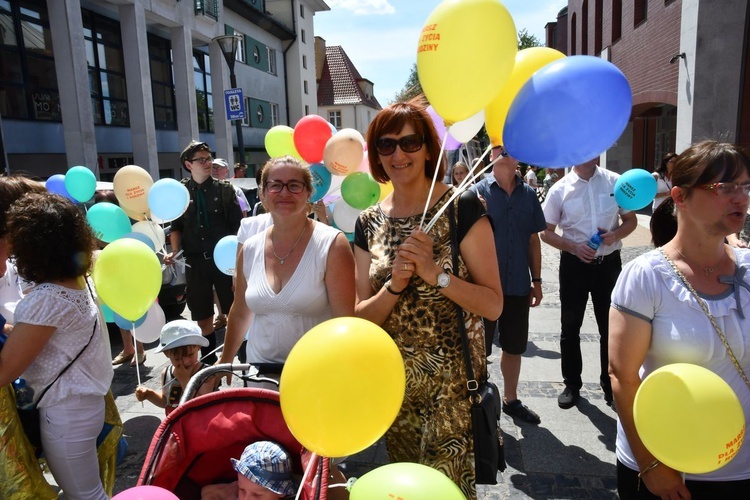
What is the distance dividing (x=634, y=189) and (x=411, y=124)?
2490 millimetres

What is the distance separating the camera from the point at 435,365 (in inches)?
78.0

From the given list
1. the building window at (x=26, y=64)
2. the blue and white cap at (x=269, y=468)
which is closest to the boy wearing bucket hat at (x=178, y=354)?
the blue and white cap at (x=269, y=468)

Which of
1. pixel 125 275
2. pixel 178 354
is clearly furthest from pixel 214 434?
pixel 125 275

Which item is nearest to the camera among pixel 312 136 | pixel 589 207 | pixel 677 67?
pixel 589 207

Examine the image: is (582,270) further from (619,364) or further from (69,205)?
(69,205)

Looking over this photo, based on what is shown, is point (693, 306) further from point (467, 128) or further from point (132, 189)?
point (132, 189)

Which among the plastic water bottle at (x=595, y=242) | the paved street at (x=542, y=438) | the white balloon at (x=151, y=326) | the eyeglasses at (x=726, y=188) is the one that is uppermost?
the eyeglasses at (x=726, y=188)

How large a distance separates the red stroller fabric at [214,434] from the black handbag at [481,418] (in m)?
Result: 0.69

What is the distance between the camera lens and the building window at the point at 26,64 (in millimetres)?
→ 12055

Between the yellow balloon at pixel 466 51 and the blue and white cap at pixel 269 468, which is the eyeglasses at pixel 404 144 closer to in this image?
the yellow balloon at pixel 466 51

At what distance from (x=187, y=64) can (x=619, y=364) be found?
694 inches

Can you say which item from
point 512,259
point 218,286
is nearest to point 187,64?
point 218,286

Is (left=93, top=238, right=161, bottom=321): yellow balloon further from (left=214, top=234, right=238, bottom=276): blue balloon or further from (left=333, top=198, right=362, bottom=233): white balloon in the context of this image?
(left=333, top=198, right=362, bottom=233): white balloon

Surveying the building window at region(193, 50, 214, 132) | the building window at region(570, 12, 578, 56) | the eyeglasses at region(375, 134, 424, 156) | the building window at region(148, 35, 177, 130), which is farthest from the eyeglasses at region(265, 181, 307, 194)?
the building window at region(570, 12, 578, 56)
